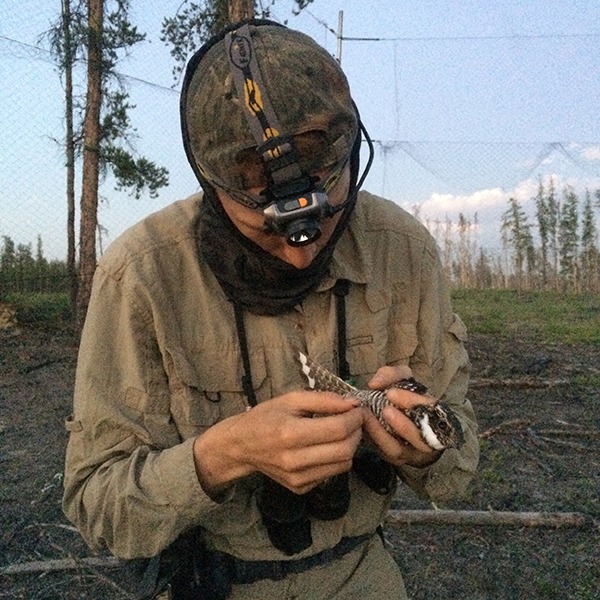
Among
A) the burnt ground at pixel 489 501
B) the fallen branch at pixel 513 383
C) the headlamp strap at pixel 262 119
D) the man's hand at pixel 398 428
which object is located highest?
the headlamp strap at pixel 262 119

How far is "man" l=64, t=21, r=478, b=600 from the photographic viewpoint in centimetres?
179

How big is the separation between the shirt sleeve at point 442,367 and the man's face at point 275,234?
56cm

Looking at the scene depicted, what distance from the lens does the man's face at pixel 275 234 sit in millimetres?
1890

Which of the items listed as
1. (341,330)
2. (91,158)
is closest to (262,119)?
(341,330)

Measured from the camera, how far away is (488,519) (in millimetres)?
4992

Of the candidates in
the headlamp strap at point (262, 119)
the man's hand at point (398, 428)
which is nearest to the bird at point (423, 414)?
the man's hand at point (398, 428)

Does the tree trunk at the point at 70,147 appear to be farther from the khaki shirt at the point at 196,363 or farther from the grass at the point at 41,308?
the khaki shirt at the point at 196,363

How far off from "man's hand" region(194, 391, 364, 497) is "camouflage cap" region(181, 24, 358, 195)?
63 cm

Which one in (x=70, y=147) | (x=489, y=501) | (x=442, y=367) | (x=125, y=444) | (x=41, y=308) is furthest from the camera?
(x=41, y=308)

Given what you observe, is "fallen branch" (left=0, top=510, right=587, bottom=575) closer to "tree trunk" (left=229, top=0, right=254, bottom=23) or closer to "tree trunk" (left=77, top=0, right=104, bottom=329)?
"tree trunk" (left=229, top=0, right=254, bottom=23)

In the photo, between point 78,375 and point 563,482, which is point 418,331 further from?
point 563,482

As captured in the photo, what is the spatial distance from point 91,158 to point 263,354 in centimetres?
1167

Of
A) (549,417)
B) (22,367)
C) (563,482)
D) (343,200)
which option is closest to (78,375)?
(343,200)

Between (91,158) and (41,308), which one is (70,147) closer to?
(91,158)
